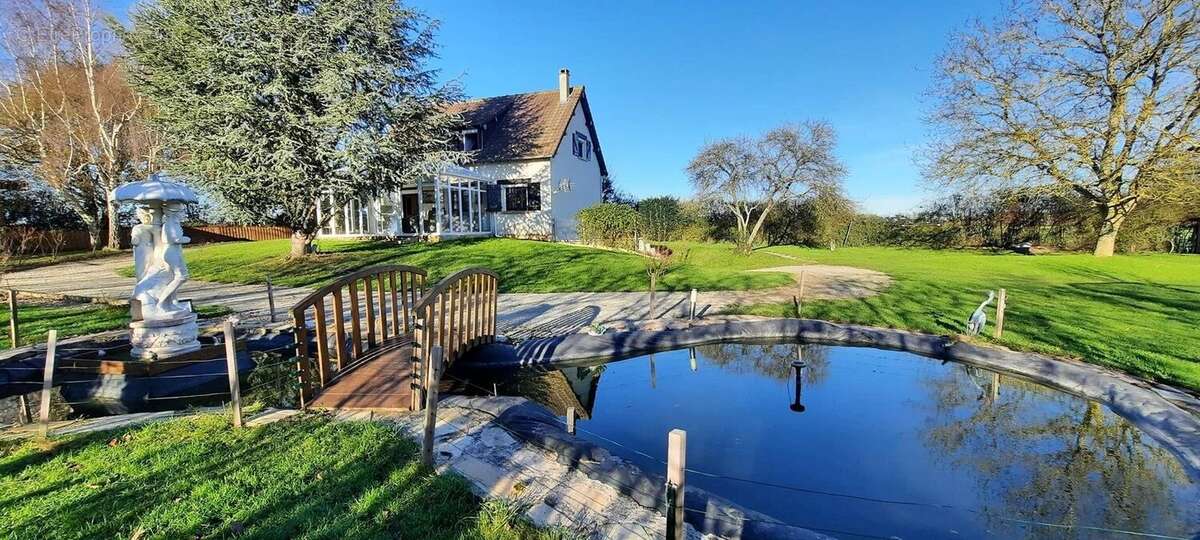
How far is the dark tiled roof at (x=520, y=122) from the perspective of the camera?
2120cm

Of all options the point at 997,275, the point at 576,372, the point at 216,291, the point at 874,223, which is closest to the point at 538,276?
the point at 576,372

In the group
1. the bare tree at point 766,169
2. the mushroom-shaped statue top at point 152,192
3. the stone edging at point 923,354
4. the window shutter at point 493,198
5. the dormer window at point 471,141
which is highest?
the dormer window at point 471,141

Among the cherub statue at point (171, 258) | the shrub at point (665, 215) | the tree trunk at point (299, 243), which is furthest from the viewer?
the shrub at point (665, 215)

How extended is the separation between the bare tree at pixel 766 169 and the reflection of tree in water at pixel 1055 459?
16710 millimetres

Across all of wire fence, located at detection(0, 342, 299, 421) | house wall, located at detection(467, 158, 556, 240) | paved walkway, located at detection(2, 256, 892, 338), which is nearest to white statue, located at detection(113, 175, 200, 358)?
wire fence, located at detection(0, 342, 299, 421)

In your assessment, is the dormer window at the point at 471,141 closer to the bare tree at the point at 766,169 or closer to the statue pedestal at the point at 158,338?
the bare tree at the point at 766,169

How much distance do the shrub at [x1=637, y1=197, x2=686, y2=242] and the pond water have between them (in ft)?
66.4

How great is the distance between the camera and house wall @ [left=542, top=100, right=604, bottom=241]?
21.4 metres

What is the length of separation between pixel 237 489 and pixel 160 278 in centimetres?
481

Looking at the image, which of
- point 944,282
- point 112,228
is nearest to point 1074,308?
point 944,282

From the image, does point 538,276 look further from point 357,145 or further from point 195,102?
point 195,102

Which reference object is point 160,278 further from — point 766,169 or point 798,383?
point 766,169

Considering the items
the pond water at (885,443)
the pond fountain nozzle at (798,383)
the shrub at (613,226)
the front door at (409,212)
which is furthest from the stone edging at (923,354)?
the front door at (409,212)

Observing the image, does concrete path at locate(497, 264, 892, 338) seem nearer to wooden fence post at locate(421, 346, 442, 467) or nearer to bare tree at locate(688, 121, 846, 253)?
wooden fence post at locate(421, 346, 442, 467)
